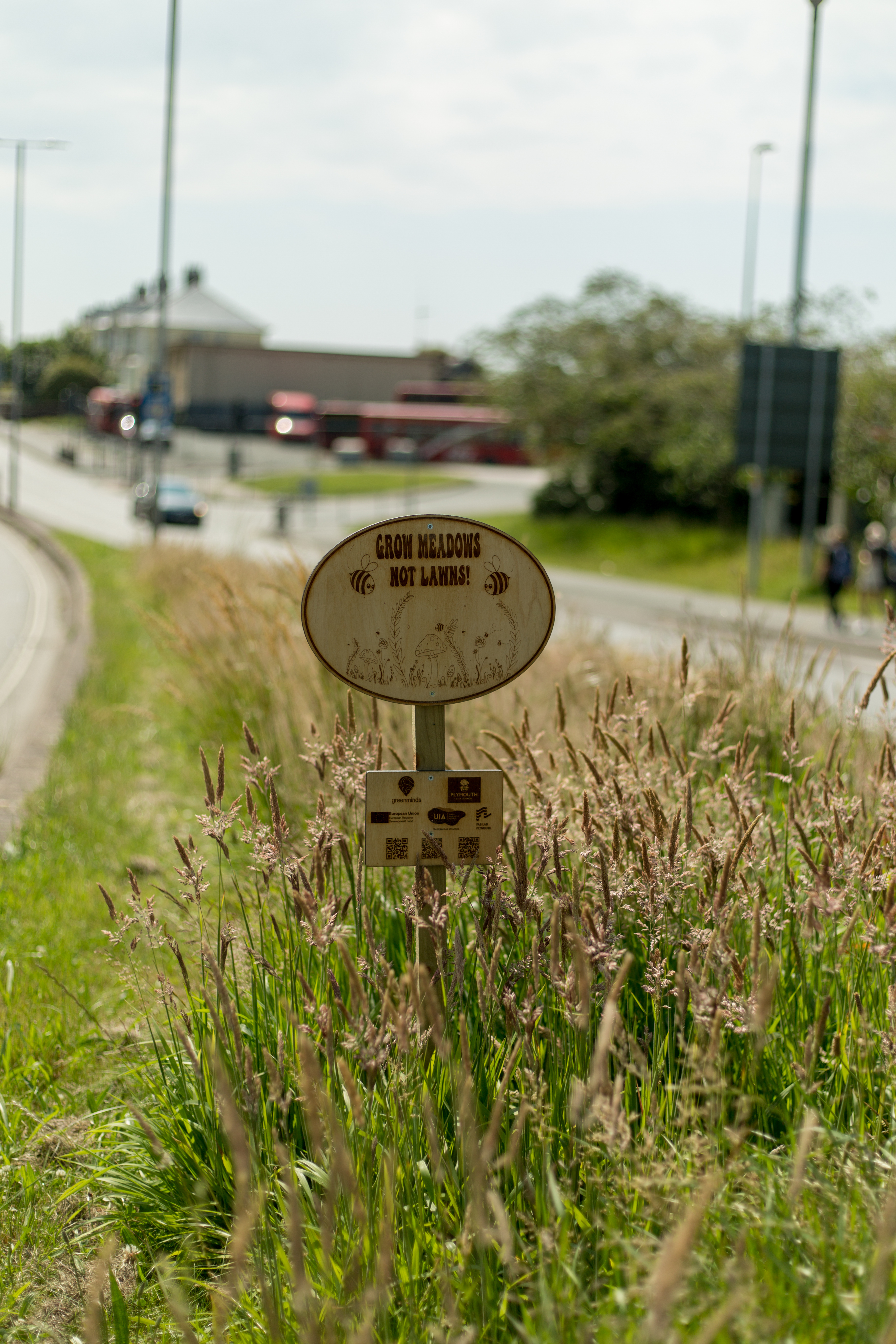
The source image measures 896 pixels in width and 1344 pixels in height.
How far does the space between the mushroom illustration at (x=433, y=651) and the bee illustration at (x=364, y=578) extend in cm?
17

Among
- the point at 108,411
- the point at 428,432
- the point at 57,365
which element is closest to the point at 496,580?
the point at 428,432

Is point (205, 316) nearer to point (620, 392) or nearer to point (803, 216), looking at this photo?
point (620, 392)

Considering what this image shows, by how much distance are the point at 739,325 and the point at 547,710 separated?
103 feet

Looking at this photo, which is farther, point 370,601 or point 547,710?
point 547,710

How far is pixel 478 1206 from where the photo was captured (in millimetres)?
1807

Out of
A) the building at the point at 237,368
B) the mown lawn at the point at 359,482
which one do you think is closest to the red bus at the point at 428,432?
the mown lawn at the point at 359,482

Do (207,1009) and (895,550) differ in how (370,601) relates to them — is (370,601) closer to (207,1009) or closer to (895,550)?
(207,1009)

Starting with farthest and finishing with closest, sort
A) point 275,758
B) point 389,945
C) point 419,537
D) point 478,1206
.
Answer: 1. point 275,758
2. point 389,945
3. point 419,537
4. point 478,1206

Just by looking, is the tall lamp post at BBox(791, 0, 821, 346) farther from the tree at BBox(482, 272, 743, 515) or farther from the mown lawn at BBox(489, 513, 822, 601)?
the tree at BBox(482, 272, 743, 515)

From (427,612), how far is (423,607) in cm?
1

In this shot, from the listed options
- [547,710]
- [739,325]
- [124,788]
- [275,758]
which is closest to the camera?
[275,758]

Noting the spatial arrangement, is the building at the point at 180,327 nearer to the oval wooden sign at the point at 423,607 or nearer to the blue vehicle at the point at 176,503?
the blue vehicle at the point at 176,503

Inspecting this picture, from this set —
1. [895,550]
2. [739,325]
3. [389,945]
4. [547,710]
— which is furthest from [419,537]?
[739,325]

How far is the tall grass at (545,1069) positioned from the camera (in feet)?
6.11
